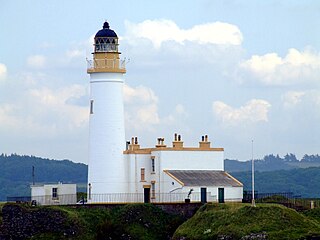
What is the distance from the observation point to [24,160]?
165 m

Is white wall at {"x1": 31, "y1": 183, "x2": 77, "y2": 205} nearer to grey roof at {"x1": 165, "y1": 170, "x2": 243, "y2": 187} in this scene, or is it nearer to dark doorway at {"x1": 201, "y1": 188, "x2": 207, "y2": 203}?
grey roof at {"x1": 165, "y1": 170, "x2": 243, "y2": 187}

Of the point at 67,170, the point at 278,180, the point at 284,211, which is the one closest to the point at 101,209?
the point at 284,211

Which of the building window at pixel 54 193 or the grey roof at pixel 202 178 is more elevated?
the grey roof at pixel 202 178

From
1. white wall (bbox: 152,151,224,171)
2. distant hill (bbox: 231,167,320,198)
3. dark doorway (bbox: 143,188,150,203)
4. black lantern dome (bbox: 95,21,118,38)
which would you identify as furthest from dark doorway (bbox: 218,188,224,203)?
distant hill (bbox: 231,167,320,198)

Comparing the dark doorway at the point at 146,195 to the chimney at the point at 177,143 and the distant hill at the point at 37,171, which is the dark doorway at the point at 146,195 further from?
the distant hill at the point at 37,171

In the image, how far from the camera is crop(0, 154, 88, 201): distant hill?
15050 cm

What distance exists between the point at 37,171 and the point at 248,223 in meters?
98.1

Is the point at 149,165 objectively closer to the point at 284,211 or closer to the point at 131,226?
the point at 131,226

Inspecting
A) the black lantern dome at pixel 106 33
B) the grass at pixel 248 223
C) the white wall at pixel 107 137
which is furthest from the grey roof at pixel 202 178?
the black lantern dome at pixel 106 33

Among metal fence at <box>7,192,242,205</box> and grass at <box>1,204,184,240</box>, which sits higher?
metal fence at <box>7,192,242,205</box>

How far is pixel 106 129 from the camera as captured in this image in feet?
225

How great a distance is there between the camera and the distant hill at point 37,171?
494ft

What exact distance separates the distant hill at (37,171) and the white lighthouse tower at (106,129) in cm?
7502

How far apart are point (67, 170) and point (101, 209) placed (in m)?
97.6
